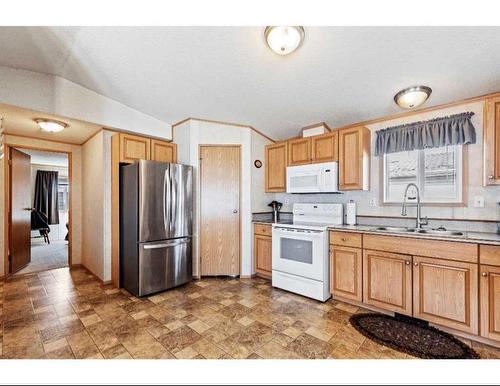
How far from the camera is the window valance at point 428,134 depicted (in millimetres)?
2287

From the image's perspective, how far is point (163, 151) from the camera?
3.52 metres

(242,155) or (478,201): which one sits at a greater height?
(242,155)

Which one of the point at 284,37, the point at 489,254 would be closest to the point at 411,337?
the point at 489,254

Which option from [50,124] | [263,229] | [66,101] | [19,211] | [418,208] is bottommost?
[263,229]

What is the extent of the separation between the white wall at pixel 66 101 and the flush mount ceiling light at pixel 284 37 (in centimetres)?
228

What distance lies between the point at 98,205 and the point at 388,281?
3708 mm

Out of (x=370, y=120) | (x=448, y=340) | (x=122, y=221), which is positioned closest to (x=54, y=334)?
(x=122, y=221)

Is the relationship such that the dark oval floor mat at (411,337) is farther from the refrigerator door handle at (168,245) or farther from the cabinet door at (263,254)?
the refrigerator door handle at (168,245)

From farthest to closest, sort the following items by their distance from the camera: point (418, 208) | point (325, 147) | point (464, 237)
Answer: point (325, 147), point (418, 208), point (464, 237)

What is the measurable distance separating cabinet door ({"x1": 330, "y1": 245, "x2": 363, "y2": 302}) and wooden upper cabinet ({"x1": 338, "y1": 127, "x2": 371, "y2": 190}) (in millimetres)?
793

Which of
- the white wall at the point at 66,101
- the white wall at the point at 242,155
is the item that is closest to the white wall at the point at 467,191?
the white wall at the point at 242,155

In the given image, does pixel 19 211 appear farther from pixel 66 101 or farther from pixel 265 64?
pixel 265 64

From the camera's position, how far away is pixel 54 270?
3803 millimetres

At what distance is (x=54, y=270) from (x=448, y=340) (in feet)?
17.0
